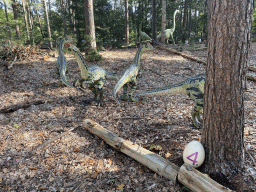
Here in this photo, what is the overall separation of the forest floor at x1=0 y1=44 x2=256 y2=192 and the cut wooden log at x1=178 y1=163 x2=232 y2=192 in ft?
0.72

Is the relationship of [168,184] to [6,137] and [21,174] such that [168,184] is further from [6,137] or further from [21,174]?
[6,137]

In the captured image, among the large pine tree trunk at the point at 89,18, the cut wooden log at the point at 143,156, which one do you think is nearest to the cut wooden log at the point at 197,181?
the cut wooden log at the point at 143,156

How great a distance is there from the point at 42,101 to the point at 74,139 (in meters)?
2.17

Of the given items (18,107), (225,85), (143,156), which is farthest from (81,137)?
(225,85)

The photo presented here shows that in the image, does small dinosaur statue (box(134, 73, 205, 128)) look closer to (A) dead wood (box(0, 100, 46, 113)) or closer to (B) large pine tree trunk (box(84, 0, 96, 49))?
(A) dead wood (box(0, 100, 46, 113))

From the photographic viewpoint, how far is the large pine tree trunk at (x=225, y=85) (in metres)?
1.96

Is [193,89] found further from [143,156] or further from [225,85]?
[143,156]

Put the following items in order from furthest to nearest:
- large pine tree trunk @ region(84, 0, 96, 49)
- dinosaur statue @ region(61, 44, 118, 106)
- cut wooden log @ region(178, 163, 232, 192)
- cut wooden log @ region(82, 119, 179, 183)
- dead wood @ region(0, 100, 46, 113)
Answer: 1. large pine tree trunk @ region(84, 0, 96, 49)
2. dinosaur statue @ region(61, 44, 118, 106)
3. dead wood @ region(0, 100, 46, 113)
4. cut wooden log @ region(82, 119, 179, 183)
5. cut wooden log @ region(178, 163, 232, 192)

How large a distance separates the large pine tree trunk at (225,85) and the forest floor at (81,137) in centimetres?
40

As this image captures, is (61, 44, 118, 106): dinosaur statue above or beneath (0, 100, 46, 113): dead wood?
above

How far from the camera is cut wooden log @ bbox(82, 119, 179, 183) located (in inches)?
99.5

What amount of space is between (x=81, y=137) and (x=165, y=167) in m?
1.81

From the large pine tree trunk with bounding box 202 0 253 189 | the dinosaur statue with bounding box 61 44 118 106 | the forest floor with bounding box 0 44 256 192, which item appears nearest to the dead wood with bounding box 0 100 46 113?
the forest floor with bounding box 0 44 256 192

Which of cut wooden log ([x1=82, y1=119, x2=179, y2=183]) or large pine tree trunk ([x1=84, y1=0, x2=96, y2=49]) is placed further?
large pine tree trunk ([x1=84, y1=0, x2=96, y2=49])
